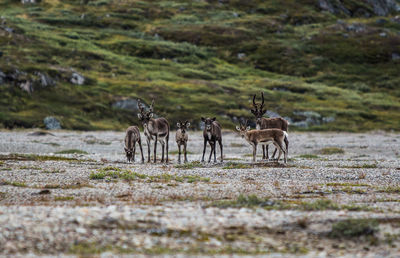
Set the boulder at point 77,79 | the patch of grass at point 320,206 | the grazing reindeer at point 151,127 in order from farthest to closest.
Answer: the boulder at point 77,79 < the grazing reindeer at point 151,127 < the patch of grass at point 320,206

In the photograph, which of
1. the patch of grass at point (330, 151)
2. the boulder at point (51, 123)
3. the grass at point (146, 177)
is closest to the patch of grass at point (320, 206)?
the grass at point (146, 177)

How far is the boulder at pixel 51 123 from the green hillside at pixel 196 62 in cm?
71

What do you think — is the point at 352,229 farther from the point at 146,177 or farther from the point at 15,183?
the point at 15,183

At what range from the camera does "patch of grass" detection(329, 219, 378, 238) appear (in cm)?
1112

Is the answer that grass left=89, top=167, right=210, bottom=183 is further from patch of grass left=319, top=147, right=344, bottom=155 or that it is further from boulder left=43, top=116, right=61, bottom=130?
boulder left=43, top=116, right=61, bottom=130

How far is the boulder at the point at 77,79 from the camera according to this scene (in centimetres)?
8025

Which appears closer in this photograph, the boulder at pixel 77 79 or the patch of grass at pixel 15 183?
the patch of grass at pixel 15 183

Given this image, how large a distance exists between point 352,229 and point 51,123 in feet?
179

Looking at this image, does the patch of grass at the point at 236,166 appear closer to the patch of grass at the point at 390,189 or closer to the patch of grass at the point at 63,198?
the patch of grass at the point at 390,189

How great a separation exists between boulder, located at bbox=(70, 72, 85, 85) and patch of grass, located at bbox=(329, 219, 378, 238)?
72677mm

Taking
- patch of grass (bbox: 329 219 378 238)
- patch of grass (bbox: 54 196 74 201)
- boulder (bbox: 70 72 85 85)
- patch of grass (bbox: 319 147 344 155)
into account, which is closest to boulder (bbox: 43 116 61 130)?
boulder (bbox: 70 72 85 85)

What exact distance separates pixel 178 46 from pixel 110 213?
123925 mm

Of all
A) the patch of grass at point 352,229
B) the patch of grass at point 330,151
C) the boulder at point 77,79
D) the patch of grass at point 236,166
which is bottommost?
the patch of grass at point 330,151

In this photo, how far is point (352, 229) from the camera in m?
11.2
